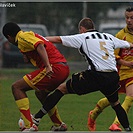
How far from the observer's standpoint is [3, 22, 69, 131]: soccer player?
370 inches

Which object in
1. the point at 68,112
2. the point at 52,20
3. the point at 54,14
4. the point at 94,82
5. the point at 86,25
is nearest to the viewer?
the point at 94,82

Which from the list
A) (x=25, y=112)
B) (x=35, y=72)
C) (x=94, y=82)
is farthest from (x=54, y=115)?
(x=94, y=82)

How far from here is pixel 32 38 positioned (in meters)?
9.40

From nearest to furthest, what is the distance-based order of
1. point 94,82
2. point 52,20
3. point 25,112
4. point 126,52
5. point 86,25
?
point 94,82
point 25,112
point 86,25
point 126,52
point 52,20

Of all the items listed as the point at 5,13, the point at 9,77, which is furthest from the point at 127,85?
the point at 5,13

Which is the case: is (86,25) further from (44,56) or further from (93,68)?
(44,56)

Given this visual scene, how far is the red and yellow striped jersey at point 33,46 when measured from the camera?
30.7ft

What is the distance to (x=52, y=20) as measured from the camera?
82.8 ft

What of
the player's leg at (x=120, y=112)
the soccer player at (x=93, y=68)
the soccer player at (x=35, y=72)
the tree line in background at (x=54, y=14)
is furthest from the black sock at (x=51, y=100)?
the tree line in background at (x=54, y=14)

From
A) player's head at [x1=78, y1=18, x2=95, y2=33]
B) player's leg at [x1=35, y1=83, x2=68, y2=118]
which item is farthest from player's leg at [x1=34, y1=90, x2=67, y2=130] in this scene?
player's head at [x1=78, y1=18, x2=95, y2=33]

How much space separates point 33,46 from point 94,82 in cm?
104

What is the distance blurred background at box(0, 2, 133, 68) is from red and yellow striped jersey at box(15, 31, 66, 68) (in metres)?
14.1

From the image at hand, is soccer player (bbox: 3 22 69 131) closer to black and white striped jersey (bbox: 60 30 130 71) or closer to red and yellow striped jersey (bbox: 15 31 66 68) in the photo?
red and yellow striped jersey (bbox: 15 31 66 68)

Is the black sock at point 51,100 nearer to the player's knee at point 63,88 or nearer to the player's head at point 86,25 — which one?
the player's knee at point 63,88
